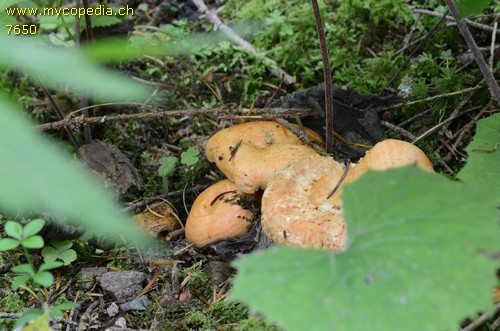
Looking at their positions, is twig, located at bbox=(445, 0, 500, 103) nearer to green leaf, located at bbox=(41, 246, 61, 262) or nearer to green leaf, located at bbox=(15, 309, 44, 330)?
green leaf, located at bbox=(15, 309, 44, 330)

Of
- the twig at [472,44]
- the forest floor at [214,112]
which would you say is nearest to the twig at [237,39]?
the forest floor at [214,112]

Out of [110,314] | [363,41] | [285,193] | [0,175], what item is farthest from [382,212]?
[363,41]

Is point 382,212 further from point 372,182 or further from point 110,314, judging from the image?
point 110,314

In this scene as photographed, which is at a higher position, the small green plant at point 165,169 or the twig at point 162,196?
the small green plant at point 165,169

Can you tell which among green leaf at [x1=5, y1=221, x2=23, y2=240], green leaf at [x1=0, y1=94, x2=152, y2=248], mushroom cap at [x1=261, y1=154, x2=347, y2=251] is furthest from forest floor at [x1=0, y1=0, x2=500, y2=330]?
green leaf at [x1=0, y1=94, x2=152, y2=248]

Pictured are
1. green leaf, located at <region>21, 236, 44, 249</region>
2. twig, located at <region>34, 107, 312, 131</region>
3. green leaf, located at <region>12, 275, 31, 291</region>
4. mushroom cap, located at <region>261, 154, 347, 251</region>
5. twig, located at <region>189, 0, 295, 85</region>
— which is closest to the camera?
green leaf, located at <region>21, 236, 44, 249</region>

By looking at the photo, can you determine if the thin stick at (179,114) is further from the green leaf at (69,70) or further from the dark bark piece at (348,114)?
the green leaf at (69,70)
